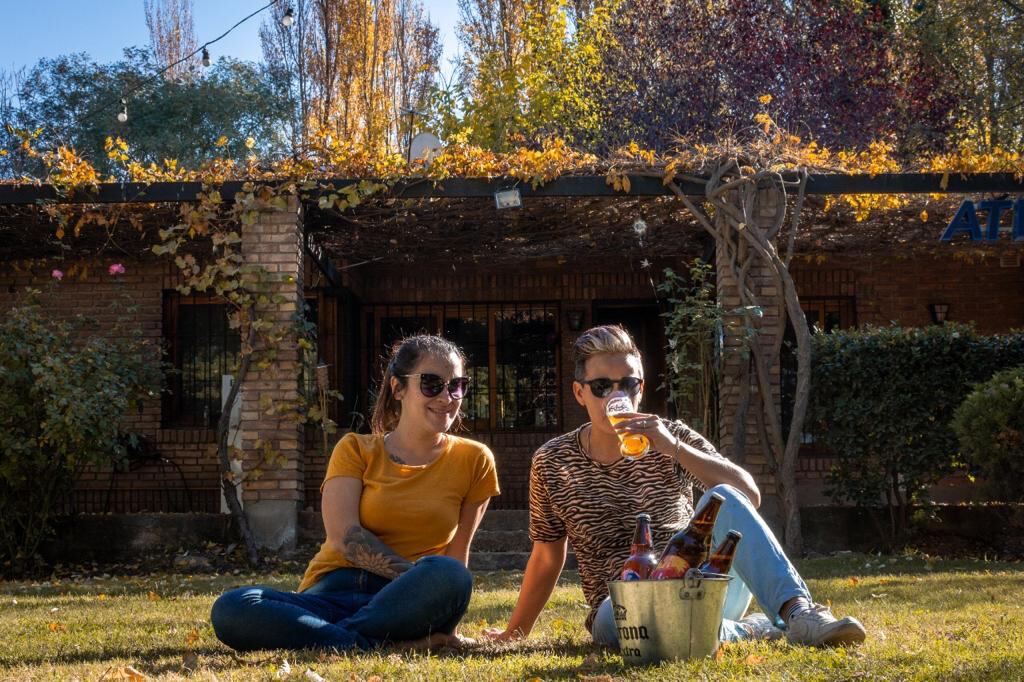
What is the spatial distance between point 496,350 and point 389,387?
9.30 m

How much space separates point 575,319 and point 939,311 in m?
3.87

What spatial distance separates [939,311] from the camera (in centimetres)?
1284

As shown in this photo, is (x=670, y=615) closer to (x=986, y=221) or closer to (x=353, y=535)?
(x=353, y=535)

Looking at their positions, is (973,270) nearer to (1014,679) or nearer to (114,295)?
(114,295)

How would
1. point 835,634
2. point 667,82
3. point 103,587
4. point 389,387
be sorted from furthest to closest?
point 667,82
point 103,587
point 389,387
point 835,634

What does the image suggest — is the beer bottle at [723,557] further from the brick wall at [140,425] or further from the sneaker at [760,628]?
the brick wall at [140,425]

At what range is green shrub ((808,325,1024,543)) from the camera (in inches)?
369

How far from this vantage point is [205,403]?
1298 cm

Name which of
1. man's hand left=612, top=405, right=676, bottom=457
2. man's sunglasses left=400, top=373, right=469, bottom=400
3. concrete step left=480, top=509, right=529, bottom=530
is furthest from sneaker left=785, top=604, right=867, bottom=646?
concrete step left=480, top=509, right=529, bottom=530

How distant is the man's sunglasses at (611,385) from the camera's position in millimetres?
3672

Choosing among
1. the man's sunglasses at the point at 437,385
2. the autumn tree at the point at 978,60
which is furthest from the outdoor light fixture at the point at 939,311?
the man's sunglasses at the point at 437,385

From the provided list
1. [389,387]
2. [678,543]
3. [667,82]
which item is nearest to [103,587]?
[389,387]

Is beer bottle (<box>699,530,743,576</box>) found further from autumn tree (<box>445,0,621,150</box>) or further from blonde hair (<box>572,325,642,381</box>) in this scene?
autumn tree (<box>445,0,621,150</box>)

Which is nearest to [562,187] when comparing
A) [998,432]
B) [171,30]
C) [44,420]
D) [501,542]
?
[501,542]
